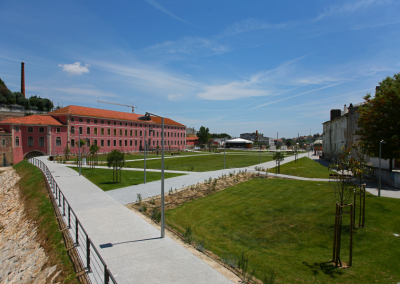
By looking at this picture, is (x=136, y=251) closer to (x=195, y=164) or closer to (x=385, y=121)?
(x=385, y=121)

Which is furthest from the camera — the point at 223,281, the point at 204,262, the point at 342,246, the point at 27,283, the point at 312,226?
the point at 312,226

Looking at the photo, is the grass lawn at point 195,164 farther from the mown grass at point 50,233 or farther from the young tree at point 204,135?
the young tree at point 204,135

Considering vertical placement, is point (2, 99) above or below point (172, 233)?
above

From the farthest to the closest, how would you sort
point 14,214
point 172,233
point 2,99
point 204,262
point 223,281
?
point 2,99 < point 14,214 < point 172,233 < point 204,262 < point 223,281

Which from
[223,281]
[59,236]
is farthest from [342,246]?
[59,236]

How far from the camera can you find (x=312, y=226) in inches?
460

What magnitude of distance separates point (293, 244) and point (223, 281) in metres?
4.82

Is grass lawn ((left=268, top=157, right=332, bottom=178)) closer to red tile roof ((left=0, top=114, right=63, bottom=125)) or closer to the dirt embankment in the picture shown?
the dirt embankment

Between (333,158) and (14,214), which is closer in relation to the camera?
(14,214)

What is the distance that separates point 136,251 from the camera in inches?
318

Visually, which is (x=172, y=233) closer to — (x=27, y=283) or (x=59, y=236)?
(x=59, y=236)

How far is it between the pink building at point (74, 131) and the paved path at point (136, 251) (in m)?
29.9

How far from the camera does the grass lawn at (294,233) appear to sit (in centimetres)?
780

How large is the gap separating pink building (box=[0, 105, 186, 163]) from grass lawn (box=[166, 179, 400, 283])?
94.5 ft
